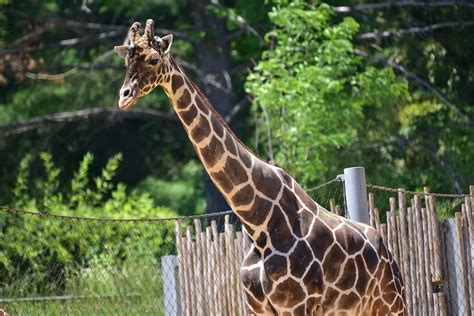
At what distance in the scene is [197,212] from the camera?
22156mm

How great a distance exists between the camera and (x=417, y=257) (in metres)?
8.97

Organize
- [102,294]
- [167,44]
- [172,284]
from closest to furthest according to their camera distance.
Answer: [167,44] < [172,284] < [102,294]

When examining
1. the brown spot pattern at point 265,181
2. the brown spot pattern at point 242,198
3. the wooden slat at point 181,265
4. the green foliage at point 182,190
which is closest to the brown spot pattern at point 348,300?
the brown spot pattern at point 265,181

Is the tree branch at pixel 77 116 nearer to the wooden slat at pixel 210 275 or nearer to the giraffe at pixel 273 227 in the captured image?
the wooden slat at pixel 210 275

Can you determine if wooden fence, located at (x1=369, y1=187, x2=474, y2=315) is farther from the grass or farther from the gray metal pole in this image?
the grass

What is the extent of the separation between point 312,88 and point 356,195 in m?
5.66

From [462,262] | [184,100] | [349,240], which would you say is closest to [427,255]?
[462,262]

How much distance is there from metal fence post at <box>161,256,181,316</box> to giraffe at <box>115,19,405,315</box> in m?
2.66

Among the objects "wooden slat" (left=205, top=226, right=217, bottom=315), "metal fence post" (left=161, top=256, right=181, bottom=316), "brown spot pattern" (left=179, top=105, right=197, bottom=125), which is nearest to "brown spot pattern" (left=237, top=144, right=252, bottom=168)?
"brown spot pattern" (left=179, top=105, right=197, bottom=125)

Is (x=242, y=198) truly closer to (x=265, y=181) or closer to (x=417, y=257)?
(x=265, y=181)

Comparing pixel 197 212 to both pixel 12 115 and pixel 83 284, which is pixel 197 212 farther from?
pixel 83 284

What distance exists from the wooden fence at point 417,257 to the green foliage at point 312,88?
4754mm

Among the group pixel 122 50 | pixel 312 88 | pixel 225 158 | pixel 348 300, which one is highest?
pixel 312 88

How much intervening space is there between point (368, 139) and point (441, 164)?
1.48 meters
